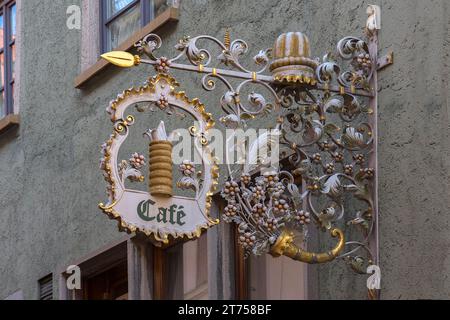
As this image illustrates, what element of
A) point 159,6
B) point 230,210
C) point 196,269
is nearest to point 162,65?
point 230,210

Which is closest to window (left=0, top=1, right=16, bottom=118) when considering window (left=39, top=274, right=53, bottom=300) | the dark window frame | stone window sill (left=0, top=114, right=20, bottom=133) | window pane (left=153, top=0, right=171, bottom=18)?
stone window sill (left=0, top=114, right=20, bottom=133)

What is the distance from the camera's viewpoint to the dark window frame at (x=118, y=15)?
1517 centimetres

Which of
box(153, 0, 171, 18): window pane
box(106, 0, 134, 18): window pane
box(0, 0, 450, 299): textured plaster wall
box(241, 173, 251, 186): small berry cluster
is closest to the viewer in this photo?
box(241, 173, 251, 186): small berry cluster

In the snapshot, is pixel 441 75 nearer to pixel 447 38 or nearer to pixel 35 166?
pixel 447 38

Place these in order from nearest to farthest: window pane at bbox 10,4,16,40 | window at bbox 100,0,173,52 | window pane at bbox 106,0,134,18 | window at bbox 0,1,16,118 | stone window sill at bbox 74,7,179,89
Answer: stone window sill at bbox 74,7,179,89 → window at bbox 100,0,173,52 → window pane at bbox 106,0,134,18 → window at bbox 0,1,16,118 → window pane at bbox 10,4,16,40

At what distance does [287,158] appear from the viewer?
12.0m

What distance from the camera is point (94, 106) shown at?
615 inches

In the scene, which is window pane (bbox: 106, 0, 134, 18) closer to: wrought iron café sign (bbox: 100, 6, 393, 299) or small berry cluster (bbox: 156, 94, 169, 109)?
wrought iron café sign (bbox: 100, 6, 393, 299)

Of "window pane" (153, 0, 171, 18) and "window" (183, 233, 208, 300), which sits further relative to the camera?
"window pane" (153, 0, 171, 18)

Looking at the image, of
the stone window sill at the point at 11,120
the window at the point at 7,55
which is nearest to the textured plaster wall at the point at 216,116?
the stone window sill at the point at 11,120

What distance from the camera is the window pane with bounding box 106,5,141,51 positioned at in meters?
15.4

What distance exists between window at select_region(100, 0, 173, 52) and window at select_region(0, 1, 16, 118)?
74.9 inches

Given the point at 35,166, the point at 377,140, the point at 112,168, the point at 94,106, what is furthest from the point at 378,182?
the point at 35,166

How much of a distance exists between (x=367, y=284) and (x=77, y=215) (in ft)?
15.6
